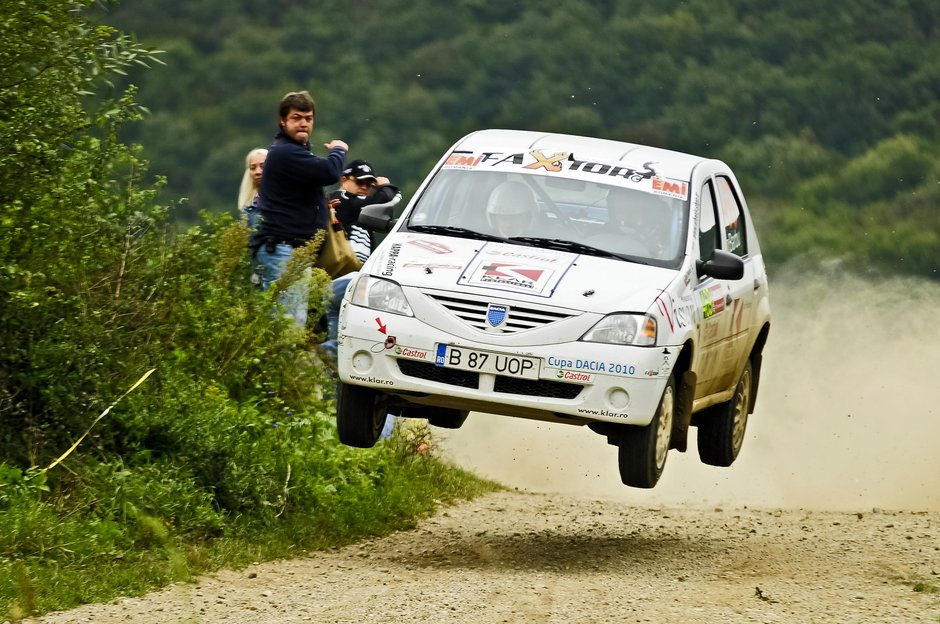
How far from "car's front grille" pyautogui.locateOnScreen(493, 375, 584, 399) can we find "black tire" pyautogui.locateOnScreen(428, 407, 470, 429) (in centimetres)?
115

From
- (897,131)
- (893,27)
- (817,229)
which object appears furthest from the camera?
(893,27)

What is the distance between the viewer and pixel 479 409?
30.3ft

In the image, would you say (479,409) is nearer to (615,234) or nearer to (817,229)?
(615,234)

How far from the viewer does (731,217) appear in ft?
37.4

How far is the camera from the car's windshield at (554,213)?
9.98m

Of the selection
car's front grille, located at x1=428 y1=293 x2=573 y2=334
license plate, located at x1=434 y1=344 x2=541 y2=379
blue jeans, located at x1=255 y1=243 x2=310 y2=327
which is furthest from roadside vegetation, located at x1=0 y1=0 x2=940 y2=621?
car's front grille, located at x1=428 y1=293 x2=573 y2=334

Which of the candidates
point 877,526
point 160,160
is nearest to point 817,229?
point 160,160

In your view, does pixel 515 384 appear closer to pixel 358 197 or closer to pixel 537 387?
pixel 537 387

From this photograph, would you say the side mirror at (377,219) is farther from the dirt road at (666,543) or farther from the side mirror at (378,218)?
the dirt road at (666,543)

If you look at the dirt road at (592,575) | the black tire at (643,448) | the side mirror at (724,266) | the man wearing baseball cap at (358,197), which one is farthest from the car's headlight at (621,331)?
the man wearing baseball cap at (358,197)

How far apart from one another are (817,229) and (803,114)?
7451mm

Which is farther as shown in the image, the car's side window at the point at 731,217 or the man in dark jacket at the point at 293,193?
the man in dark jacket at the point at 293,193

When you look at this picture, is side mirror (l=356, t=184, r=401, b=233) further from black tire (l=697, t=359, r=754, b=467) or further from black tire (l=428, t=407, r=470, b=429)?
black tire (l=697, t=359, r=754, b=467)

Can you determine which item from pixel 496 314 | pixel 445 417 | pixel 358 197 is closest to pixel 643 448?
pixel 496 314
